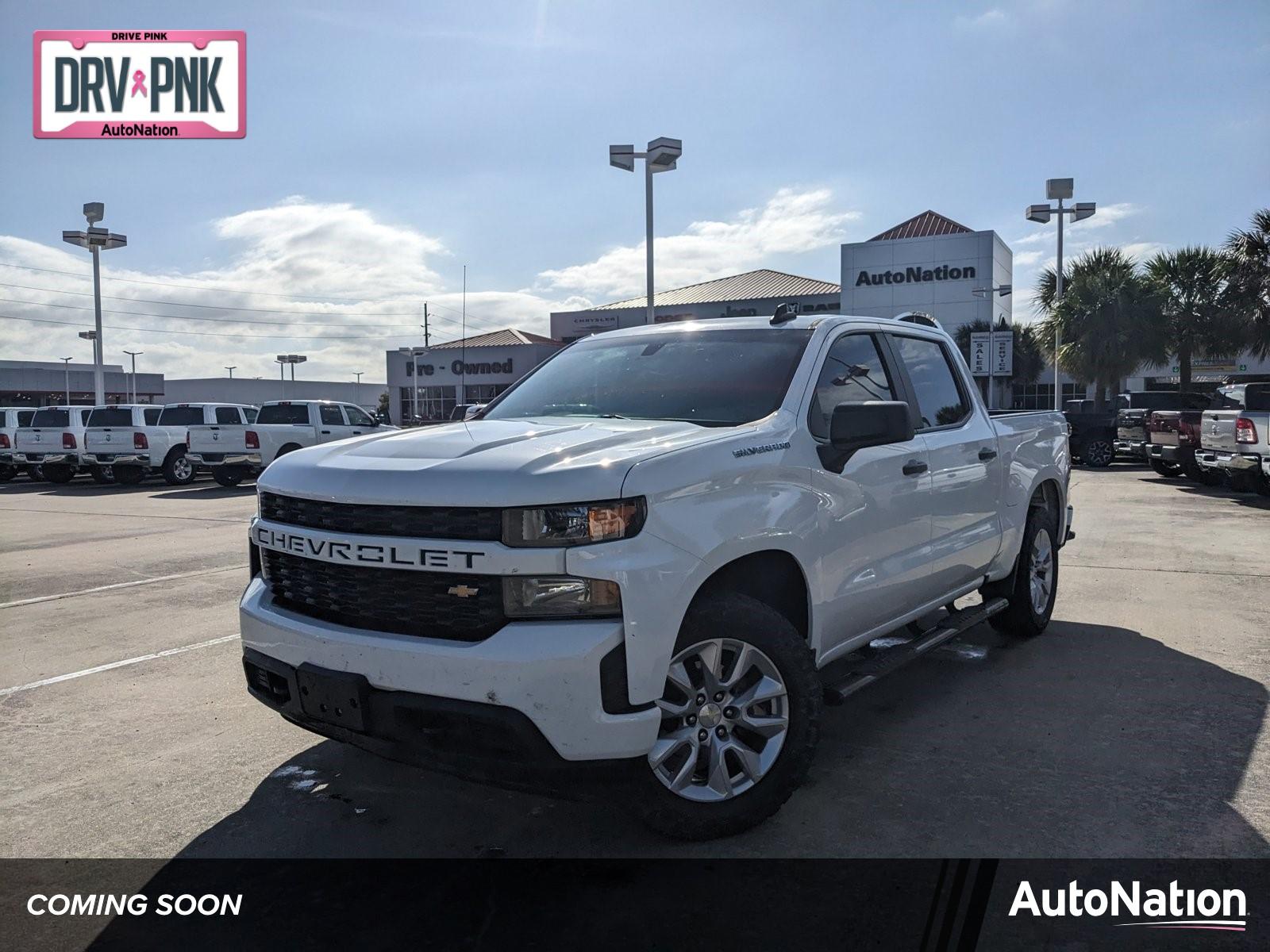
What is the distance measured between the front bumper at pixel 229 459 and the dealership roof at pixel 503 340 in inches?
1511

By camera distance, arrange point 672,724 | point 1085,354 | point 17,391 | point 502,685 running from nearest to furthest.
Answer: point 502,685 → point 672,724 → point 1085,354 → point 17,391

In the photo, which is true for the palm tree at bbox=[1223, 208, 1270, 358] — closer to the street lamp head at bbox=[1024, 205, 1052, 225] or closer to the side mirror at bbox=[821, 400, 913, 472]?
the street lamp head at bbox=[1024, 205, 1052, 225]

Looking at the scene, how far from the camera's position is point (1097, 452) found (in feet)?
75.7

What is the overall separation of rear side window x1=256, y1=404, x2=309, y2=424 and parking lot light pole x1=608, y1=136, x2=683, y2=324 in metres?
7.95

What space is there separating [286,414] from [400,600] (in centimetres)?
1930

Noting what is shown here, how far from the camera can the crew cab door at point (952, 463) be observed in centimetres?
482

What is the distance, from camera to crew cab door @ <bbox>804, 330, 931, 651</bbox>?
3893 millimetres

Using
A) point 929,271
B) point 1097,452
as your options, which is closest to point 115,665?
point 1097,452

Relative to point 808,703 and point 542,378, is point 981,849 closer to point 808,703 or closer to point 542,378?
point 808,703

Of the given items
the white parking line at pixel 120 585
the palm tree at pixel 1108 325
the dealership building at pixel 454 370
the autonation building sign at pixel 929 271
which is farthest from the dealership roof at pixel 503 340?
the white parking line at pixel 120 585

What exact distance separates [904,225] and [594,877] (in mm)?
49422

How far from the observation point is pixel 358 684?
307 centimetres

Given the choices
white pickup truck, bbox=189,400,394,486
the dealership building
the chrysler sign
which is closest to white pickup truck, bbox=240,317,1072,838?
white pickup truck, bbox=189,400,394,486

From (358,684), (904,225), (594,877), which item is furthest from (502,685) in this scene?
(904,225)
